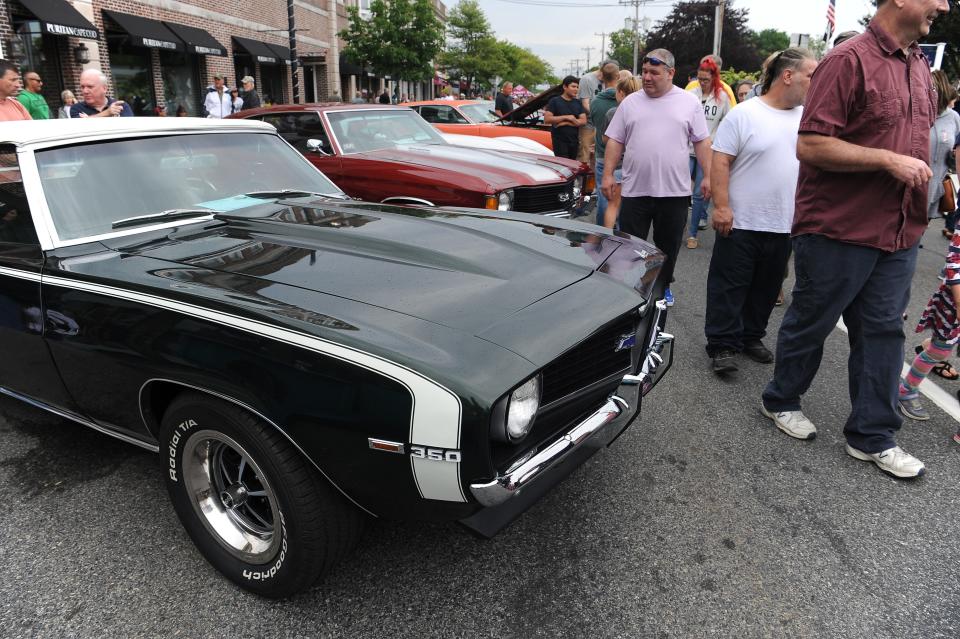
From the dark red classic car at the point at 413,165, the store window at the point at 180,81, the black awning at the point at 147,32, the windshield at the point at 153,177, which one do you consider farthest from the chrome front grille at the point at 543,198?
the store window at the point at 180,81

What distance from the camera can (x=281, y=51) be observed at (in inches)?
1054

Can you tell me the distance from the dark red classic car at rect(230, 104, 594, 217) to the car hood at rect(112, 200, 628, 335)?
231 cm

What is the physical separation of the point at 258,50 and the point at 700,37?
29819mm

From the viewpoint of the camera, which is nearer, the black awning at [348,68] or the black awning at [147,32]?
the black awning at [147,32]

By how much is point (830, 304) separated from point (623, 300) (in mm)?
1316

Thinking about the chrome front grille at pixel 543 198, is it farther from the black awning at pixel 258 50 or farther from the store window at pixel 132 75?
the black awning at pixel 258 50

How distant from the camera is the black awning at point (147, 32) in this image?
1709 centimetres

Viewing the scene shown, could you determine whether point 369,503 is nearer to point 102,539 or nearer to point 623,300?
point 623,300

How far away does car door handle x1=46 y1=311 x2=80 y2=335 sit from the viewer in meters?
2.46

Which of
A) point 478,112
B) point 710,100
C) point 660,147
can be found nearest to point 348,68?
point 478,112

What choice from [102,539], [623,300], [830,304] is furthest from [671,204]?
[102,539]

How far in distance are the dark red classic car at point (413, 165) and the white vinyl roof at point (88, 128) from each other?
71.0 inches

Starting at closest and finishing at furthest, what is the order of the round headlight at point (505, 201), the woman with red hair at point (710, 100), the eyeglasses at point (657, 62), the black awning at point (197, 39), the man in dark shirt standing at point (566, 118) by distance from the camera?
the eyeglasses at point (657, 62) < the round headlight at point (505, 201) < the woman with red hair at point (710, 100) < the man in dark shirt standing at point (566, 118) < the black awning at point (197, 39)

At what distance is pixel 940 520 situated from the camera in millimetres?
2723
